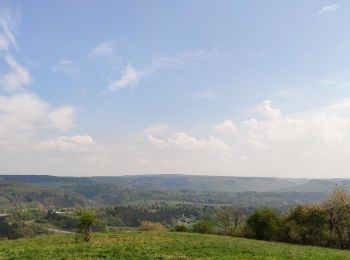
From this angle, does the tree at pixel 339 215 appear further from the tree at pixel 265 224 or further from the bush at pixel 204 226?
the bush at pixel 204 226

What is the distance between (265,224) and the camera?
78062mm

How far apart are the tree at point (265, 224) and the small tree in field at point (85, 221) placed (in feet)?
125

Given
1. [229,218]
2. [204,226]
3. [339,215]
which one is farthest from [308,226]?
[229,218]

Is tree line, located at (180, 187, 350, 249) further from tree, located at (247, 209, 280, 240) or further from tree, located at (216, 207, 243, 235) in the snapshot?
tree, located at (216, 207, 243, 235)

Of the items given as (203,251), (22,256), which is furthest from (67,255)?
(203,251)

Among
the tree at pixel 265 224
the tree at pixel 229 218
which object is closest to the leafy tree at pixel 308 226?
the tree at pixel 265 224

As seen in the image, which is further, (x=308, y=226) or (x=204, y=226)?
(x=204, y=226)

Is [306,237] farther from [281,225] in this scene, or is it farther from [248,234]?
[248,234]

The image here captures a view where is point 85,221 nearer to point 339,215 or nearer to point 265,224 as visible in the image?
point 265,224

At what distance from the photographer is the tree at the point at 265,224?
77688mm

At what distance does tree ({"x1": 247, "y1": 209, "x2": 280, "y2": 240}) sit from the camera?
255 ft

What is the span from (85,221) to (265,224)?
129 feet

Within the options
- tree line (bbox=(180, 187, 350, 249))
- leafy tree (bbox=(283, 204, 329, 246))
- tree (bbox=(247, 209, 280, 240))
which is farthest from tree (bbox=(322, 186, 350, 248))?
tree (bbox=(247, 209, 280, 240))

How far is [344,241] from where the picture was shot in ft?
232
